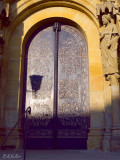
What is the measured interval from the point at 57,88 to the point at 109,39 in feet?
8.55

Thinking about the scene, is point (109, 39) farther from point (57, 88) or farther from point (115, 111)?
point (57, 88)

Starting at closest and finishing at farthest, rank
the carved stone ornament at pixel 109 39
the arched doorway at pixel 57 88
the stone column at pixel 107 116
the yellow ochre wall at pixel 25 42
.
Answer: the stone column at pixel 107 116 → the carved stone ornament at pixel 109 39 → the yellow ochre wall at pixel 25 42 → the arched doorway at pixel 57 88

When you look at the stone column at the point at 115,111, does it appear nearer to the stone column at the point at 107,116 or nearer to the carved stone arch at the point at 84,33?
the stone column at the point at 107,116

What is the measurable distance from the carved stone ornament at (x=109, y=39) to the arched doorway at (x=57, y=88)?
1.19 meters

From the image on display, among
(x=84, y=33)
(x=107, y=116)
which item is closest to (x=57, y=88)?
(x=107, y=116)

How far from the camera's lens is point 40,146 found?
7.93 meters

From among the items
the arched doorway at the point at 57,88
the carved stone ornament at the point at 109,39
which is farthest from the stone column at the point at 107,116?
the arched doorway at the point at 57,88

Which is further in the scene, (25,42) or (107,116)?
(25,42)

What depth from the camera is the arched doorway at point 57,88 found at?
7984 mm

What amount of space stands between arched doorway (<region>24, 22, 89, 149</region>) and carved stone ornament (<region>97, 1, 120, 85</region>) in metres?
1.19

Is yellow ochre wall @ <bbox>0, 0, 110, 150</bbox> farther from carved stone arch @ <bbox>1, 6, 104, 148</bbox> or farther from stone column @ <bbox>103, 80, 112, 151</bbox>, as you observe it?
stone column @ <bbox>103, 80, 112, 151</bbox>

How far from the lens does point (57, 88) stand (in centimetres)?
844

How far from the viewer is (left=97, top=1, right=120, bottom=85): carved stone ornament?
7273mm

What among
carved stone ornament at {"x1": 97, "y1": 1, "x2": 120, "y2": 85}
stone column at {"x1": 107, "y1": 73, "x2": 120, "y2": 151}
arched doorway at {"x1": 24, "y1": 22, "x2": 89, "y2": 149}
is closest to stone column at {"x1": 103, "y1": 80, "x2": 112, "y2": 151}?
stone column at {"x1": 107, "y1": 73, "x2": 120, "y2": 151}
